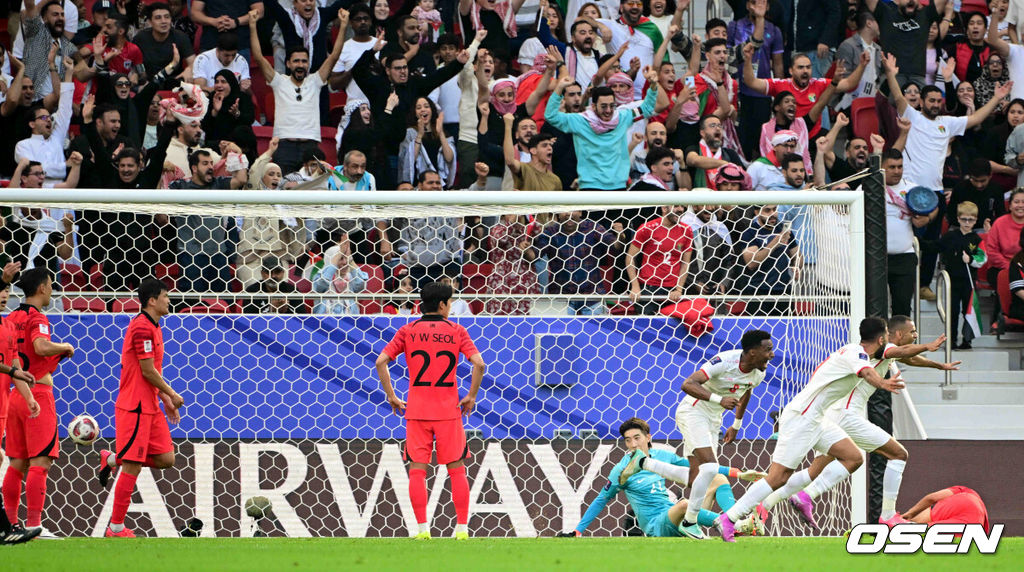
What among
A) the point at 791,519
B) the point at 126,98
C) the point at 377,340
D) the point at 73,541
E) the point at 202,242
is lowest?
the point at 791,519

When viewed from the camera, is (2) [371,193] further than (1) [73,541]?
Yes

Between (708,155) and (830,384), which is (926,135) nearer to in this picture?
(708,155)

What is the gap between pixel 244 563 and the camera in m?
6.14

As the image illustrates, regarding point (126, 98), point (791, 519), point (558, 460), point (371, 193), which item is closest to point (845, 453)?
point (791, 519)

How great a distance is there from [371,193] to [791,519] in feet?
12.6

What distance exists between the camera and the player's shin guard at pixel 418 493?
25.9 feet

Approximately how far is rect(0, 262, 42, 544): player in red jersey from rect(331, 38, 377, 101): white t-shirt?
17.2 ft

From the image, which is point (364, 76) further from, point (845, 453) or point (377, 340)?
point (845, 453)

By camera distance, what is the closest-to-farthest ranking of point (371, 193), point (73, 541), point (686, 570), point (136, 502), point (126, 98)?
point (686, 570) < point (73, 541) < point (371, 193) < point (136, 502) < point (126, 98)

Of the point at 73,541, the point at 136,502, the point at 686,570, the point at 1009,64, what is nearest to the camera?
the point at 686,570

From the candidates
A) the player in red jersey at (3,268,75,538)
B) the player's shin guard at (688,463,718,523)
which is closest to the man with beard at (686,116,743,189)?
the player's shin guard at (688,463,718,523)

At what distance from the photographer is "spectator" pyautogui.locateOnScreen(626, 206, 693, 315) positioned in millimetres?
9492

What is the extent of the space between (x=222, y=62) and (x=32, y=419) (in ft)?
17.8

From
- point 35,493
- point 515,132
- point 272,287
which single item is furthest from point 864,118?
point 35,493
